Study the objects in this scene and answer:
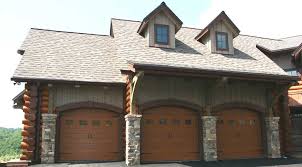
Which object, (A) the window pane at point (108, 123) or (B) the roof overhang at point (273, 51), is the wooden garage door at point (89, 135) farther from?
(B) the roof overhang at point (273, 51)

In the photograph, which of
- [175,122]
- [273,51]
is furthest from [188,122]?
[273,51]

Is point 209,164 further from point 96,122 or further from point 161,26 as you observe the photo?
point 161,26

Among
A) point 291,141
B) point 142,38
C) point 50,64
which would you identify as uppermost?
point 142,38

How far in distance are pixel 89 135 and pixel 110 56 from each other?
4.42 metres

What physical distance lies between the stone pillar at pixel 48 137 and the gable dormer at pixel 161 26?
19.8ft

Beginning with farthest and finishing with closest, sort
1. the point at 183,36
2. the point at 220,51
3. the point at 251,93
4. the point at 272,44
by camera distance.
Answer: the point at 272,44
the point at 183,36
the point at 220,51
the point at 251,93

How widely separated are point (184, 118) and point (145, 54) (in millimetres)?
3510

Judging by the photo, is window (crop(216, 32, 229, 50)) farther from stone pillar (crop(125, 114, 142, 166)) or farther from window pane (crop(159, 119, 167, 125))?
stone pillar (crop(125, 114, 142, 166))

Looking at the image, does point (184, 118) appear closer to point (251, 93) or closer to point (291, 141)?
point (251, 93)

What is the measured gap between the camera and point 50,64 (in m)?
15.4

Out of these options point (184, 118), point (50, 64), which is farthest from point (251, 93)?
point (50, 64)

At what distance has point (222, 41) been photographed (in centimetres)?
1838

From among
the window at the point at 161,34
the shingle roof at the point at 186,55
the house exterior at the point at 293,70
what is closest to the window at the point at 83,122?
the shingle roof at the point at 186,55

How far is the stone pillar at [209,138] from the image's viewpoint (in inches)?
606
